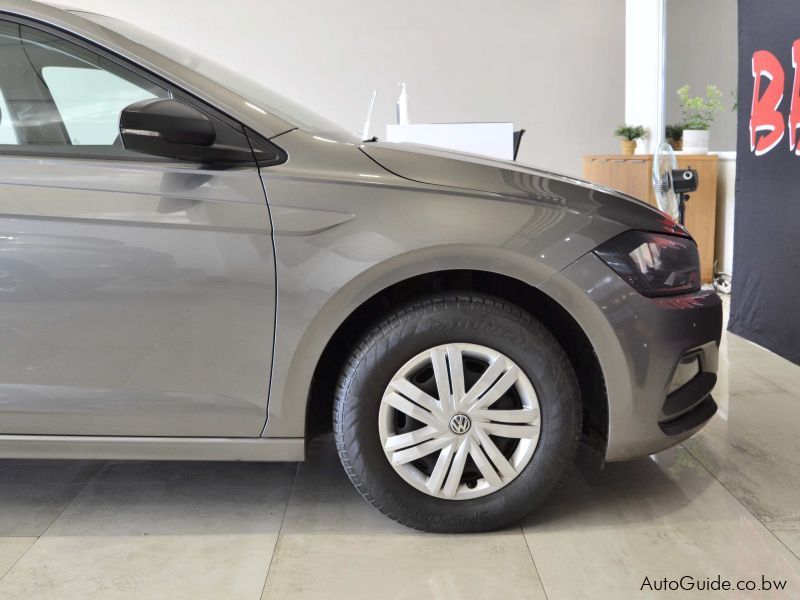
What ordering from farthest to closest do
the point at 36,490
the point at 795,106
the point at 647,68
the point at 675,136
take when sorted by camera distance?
the point at 647,68, the point at 675,136, the point at 795,106, the point at 36,490

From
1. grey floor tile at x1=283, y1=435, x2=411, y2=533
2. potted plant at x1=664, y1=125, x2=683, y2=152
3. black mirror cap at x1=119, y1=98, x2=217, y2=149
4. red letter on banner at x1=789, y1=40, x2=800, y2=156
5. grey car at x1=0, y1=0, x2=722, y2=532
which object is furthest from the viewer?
potted plant at x1=664, y1=125, x2=683, y2=152

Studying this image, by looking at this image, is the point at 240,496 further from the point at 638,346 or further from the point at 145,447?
the point at 638,346

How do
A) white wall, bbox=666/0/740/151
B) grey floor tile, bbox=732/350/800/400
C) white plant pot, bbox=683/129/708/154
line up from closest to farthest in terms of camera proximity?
1. grey floor tile, bbox=732/350/800/400
2. white plant pot, bbox=683/129/708/154
3. white wall, bbox=666/0/740/151

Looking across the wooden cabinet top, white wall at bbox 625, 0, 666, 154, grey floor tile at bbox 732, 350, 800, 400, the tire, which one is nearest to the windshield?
the tire

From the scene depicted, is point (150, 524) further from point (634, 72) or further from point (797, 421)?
point (634, 72)

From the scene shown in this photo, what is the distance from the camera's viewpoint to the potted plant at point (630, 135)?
262 inches

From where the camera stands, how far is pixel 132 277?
1822mm

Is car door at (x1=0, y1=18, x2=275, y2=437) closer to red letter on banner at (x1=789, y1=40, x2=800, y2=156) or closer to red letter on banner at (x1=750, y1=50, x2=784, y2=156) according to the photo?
red letter on banner at (x1=789, y1=40, x2=800, y2=156)

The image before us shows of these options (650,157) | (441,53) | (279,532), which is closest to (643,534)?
Answer: (279,532)

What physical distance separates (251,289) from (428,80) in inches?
282

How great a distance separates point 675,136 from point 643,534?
5277 mm

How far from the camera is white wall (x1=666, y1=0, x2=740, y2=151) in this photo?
839 centimetres

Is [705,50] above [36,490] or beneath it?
above

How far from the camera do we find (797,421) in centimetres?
286
